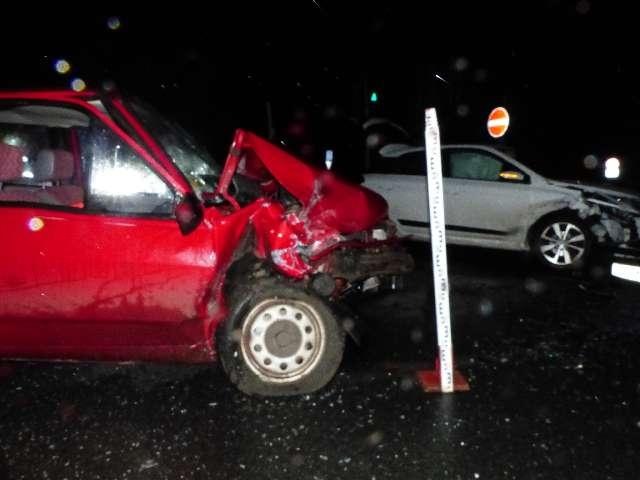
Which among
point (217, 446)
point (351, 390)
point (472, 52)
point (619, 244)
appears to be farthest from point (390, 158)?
point (472, 52)

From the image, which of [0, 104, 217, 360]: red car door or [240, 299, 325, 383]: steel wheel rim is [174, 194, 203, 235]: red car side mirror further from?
[240, 299, 325, 383]: steel wheel rim

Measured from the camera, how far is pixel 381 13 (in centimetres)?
2072

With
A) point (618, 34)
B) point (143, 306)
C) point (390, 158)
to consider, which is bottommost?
point (143, 306)

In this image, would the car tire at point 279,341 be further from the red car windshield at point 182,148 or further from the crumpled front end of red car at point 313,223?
the red car windshield at point 182,148

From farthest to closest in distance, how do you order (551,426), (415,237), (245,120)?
(245,120) → (415,237) → (551,426)

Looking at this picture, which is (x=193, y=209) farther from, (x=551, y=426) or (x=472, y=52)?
(x=472, y=52)

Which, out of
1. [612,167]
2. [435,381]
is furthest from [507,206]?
[612,167]

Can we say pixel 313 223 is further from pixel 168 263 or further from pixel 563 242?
pixel 563 242

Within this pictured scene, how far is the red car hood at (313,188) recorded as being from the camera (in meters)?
3.60

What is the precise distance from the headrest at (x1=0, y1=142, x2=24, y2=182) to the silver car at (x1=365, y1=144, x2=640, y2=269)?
539 cm

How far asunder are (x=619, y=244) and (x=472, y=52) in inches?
568

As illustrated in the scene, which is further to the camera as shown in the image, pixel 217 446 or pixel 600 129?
pixel 600 129

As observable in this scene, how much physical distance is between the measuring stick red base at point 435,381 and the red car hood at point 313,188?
105 cm

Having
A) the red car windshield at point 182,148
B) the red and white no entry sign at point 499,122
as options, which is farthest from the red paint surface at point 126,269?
the red and white no entry sign at point 499,122
